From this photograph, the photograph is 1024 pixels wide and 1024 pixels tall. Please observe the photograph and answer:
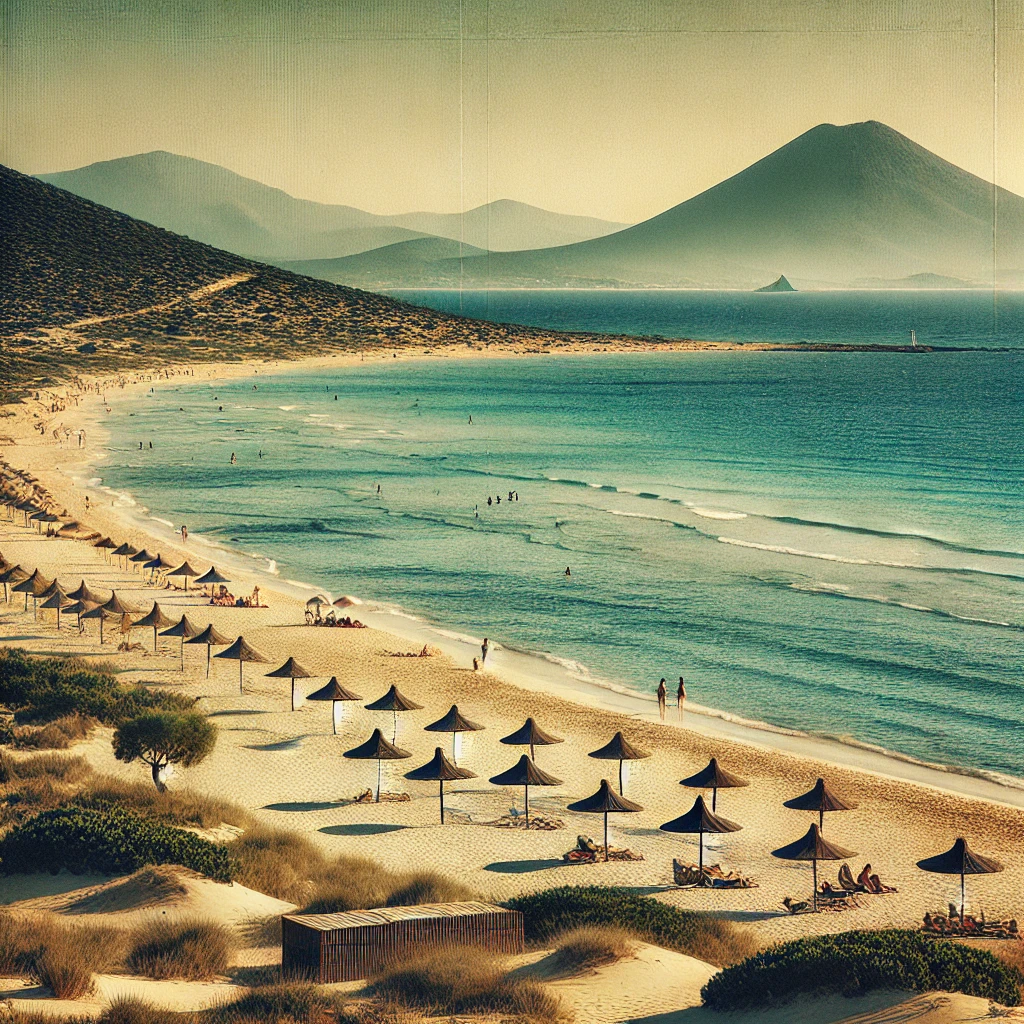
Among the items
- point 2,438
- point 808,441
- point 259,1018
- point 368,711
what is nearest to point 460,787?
point 368,711

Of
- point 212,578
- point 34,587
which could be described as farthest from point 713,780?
point 212,578

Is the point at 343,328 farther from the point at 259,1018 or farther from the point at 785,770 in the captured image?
the point at 259,1018

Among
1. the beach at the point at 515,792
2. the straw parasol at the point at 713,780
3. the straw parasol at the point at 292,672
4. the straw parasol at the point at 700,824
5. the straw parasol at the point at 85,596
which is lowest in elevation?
the beach at the point at 515,792

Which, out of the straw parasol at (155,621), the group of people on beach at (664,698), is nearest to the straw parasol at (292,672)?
the straw parasol at (155,621)

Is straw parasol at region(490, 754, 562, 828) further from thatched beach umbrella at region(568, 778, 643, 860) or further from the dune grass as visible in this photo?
the dune grass

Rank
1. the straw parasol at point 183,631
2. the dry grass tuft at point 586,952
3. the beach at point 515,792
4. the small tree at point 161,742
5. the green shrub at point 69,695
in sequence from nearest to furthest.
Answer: the dry grass tuft at point 586,952, the beach at point 515,792, the small tree at point 161,742, the green shrub at point 69,695, the straw parasol at point 183,631

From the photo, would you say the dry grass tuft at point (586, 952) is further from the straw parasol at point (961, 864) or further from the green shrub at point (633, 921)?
the straw parasol at point (961, 864)

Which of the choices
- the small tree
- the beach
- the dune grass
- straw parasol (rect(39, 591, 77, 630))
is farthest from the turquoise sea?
the dune grass
